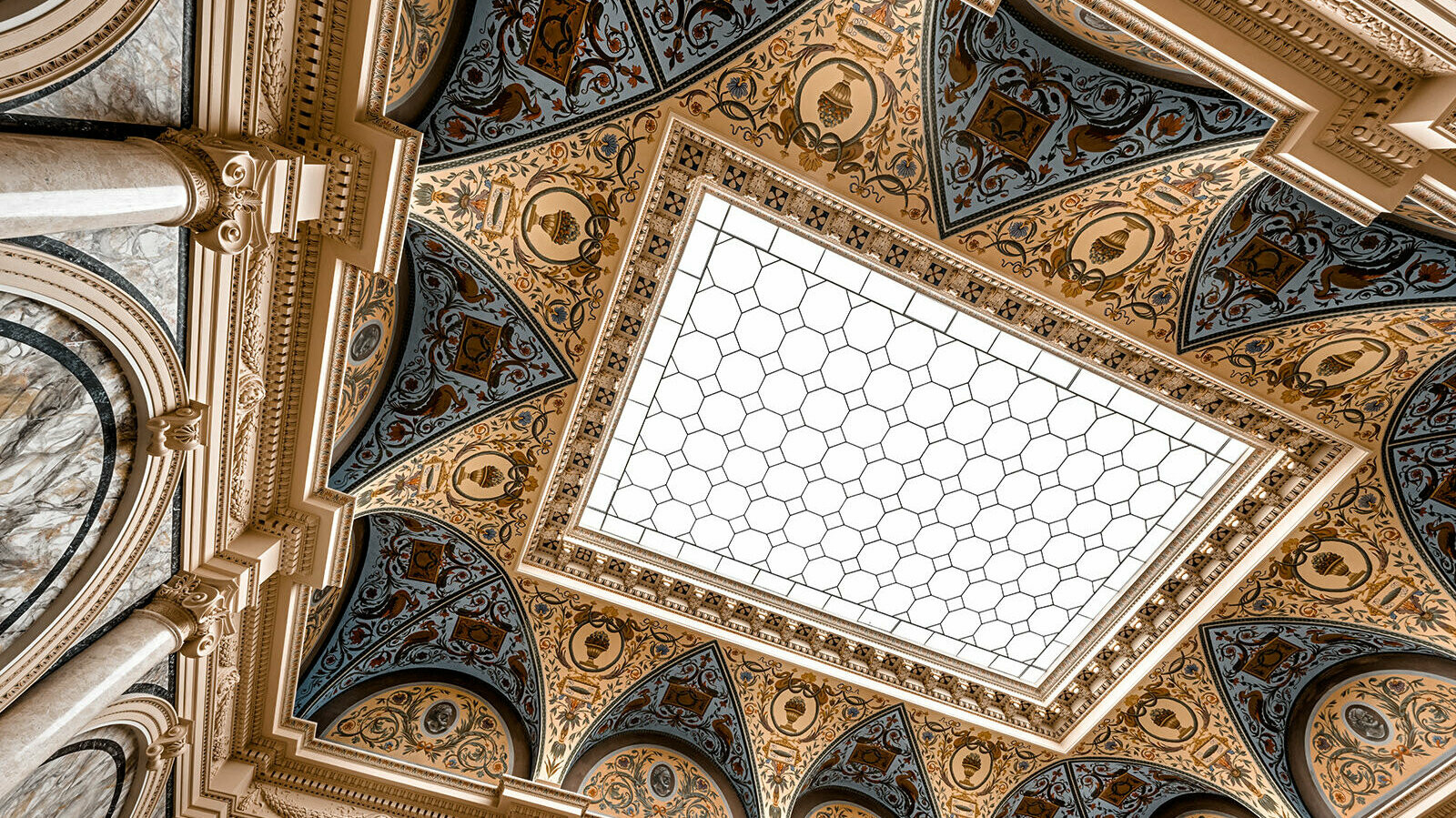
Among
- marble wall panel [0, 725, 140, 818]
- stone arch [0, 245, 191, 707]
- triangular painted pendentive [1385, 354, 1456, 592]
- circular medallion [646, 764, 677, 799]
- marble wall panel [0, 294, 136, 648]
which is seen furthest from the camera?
circular medallion [646, 764, 677, 799]

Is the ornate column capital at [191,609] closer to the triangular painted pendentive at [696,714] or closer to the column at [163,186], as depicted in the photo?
the column at [163,186]

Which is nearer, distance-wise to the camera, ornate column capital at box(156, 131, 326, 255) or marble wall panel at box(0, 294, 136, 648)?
marble wall panel at box(0, 294, 136, 648)

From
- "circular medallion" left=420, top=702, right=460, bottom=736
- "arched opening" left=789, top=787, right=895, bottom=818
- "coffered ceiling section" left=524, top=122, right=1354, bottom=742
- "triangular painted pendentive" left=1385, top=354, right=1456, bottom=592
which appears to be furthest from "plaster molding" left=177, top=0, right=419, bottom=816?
"triangular painted pendentive" left=1385, top=354, right=1456, bottom=592

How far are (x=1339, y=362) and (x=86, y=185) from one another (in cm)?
942

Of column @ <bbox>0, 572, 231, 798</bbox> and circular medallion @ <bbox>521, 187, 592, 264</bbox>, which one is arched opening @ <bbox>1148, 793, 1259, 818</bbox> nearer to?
circular medallion @ <bbox>521, 187, 592, 264</bbox>

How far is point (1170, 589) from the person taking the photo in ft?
30.2

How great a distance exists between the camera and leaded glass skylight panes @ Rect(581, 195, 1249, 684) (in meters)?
7.70

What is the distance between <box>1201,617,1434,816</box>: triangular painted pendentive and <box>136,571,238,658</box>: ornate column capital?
10.1 m

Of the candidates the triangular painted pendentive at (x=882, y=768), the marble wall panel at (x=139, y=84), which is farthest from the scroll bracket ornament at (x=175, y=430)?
the triangular painted pendentive at (x=882, y=768)

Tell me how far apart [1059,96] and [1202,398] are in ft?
11.6

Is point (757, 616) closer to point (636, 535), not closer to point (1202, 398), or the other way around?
point (636, 535)

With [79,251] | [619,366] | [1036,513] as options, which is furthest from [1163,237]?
[79,251]

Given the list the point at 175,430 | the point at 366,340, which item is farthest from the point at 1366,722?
the point at 175,430

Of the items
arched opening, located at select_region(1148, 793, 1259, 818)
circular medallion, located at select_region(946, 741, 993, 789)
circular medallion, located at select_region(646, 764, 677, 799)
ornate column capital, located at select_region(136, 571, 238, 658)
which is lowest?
circular medallion, located at select_region(646, 764, 677, 799)
